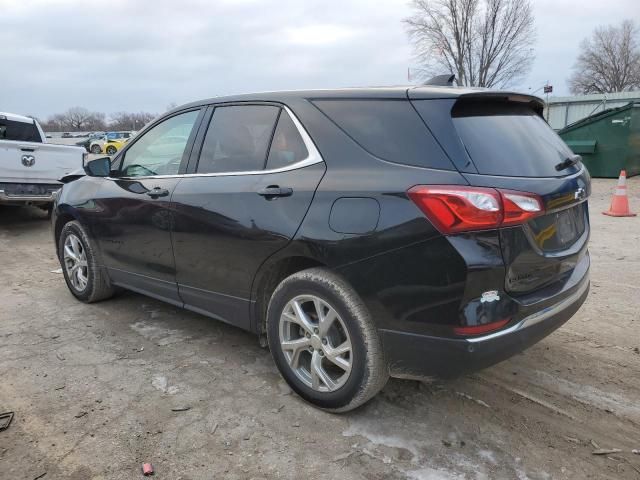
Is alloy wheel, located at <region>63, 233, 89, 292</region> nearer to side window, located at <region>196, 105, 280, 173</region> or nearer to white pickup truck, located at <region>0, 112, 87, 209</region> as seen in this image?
side window, located at <region>196, 105, 280, 173</region>

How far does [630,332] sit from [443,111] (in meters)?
2.61

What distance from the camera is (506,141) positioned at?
2605 mm

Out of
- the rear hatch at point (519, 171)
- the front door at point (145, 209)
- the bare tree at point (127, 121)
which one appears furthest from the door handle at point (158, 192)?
the bare tree at point (127, 121)

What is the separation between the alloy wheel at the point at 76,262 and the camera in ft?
15.1

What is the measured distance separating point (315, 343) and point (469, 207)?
112cm

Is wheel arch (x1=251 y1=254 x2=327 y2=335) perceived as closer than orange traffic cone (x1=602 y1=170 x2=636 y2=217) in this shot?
Yes

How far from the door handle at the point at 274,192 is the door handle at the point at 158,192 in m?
0.95

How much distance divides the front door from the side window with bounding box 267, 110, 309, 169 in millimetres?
858

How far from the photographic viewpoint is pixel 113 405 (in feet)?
9.71

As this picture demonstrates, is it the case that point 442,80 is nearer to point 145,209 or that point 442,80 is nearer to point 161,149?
point 161,149

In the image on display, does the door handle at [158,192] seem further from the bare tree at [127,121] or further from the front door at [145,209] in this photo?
the bare tree at [127,121]

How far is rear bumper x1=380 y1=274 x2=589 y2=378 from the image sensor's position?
233 centimetres

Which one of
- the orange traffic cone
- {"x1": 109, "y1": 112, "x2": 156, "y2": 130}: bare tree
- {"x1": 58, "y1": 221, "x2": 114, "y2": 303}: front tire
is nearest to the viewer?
{"x1": 58, "y1": 221, "x2": 114, "y2": 303}: front tire

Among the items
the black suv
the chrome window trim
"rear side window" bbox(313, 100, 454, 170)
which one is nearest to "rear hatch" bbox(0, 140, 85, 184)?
the black suv
